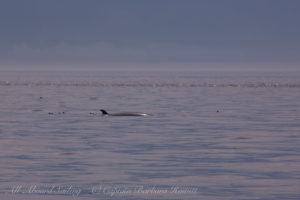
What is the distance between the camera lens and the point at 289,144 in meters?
25.7

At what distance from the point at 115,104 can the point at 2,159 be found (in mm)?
27845

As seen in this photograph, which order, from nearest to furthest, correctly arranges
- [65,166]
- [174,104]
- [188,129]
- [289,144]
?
1. [65,166]
2. [289,144]
3. [188,129]
4. [174,104]

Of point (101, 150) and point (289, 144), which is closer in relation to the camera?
point (101, 150)

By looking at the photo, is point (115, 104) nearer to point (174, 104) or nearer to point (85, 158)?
point (174, 104)

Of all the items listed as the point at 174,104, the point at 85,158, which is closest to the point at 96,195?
the point at 85,158

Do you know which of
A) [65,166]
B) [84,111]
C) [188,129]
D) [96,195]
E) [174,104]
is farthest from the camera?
[174,104]

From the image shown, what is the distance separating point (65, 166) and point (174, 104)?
2897 cm

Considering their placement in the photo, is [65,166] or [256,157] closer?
[65,166]

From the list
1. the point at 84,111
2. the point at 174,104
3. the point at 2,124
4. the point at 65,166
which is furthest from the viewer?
the point at 174,104

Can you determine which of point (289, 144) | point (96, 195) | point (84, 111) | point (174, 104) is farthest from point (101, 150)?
point (174, 104)

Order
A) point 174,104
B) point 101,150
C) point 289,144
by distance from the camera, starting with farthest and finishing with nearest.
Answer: point 174,104, point 289,144, point 101,150

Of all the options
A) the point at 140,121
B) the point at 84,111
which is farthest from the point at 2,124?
the point at 84,111

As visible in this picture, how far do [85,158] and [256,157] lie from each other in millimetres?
3884

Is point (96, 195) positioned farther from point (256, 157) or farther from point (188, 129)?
point (188, 129)
